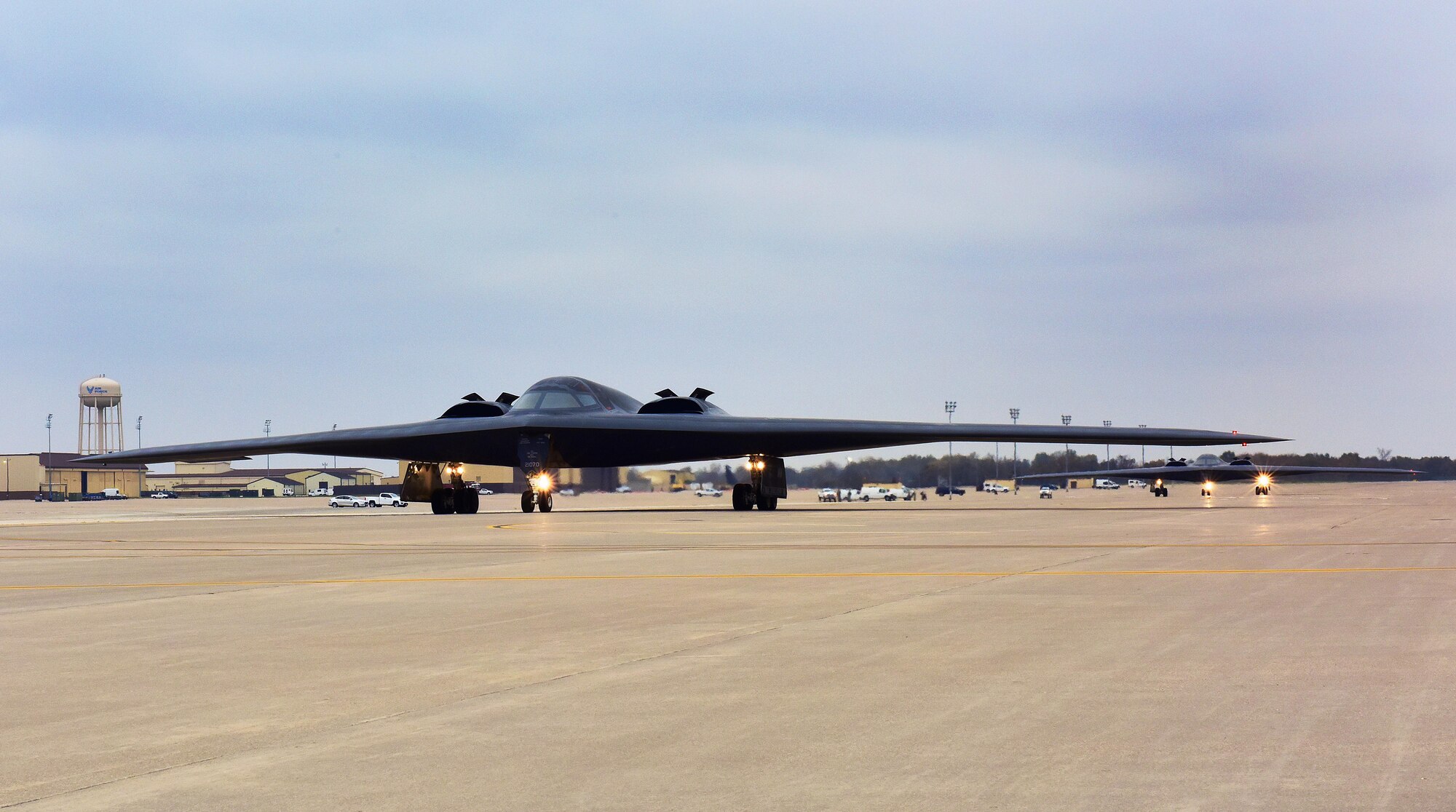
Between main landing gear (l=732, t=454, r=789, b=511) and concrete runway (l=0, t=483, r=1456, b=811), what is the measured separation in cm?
2783

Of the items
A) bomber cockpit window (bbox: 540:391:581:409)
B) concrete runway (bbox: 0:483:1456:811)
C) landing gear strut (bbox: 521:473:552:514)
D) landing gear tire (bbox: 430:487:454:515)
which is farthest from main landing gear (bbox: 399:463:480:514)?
concrete runway (bbox: 0:483:1456:811)

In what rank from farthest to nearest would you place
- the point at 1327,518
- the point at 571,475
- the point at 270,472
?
the point at 270,472, the point at 571,475, the point at 1327,518

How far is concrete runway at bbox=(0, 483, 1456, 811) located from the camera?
5.14 metres

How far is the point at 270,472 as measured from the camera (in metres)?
188

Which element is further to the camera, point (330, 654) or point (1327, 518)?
point (1327, 518)

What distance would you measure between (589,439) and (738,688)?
36.2 m

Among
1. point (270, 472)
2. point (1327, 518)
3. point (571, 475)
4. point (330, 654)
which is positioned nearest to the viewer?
point (330, 654)

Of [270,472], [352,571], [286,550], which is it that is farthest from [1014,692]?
[270,472]

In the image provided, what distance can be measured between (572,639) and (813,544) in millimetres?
12350

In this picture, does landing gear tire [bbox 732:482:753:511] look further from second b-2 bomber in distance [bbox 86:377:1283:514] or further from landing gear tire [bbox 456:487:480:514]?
landing gear tire [bbox 456:487:480:514]

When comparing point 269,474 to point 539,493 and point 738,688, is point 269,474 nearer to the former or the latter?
point 539,493

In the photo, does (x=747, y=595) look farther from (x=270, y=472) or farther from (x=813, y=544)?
(x=270, y=472)

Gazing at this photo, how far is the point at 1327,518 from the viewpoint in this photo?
34188 millimetres

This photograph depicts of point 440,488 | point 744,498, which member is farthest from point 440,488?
point 744,498
